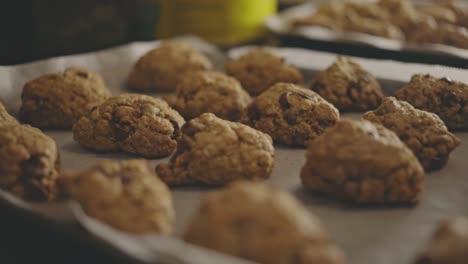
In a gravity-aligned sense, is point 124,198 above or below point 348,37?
above

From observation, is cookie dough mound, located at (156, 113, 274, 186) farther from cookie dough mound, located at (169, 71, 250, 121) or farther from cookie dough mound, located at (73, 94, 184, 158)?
cookie dough mound, located at (169, 71, 250, 121)

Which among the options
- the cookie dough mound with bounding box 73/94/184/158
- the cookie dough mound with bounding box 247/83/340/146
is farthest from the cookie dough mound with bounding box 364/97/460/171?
the cookie dough mound with bounding box 73/94/184/158

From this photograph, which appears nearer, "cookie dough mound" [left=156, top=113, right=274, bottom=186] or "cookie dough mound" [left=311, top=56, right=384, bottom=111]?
"cookie dough mound" [left=156, top=113, right=274, bottom=186]

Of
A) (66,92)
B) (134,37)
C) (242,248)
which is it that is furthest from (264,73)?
(242,248)

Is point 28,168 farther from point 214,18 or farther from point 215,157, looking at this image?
point 214,18

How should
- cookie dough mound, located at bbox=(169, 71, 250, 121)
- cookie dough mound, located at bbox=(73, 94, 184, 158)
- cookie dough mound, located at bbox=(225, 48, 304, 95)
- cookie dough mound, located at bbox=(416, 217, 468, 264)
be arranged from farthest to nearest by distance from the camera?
cookie dough mound, located at bbox=(225, 48, 304, 95) < cookie dough mound, located at bbox=(169, 71, 250, 121) < cookie dough mound, located at bbox=(73, 94, 184, 158) < cookie dough mound, located at bbox=(416, 217, 468, 264)

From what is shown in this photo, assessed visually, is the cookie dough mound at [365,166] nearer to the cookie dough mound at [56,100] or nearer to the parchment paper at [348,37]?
the cookie dough mound at [56,100]

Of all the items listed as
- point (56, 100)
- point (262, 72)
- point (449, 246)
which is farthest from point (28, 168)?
point (262, 72)
